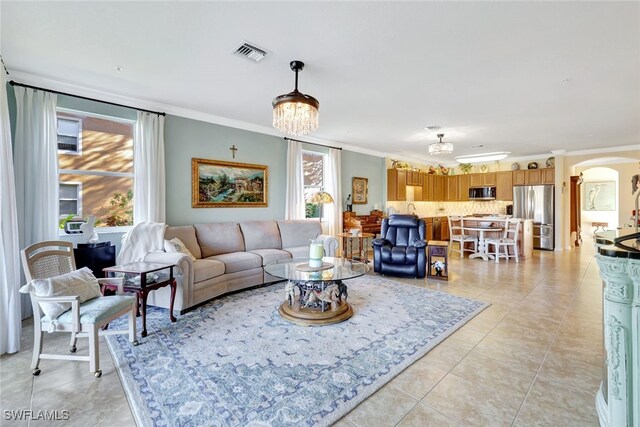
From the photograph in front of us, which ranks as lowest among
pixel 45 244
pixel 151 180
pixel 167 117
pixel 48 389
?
pixel 48 389

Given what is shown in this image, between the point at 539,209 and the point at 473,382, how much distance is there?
7954 mm

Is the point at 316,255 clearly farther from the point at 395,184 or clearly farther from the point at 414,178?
the point at 414,178

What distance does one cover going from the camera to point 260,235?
4.95 m

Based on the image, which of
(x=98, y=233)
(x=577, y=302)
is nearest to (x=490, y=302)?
(x=577, y=302)

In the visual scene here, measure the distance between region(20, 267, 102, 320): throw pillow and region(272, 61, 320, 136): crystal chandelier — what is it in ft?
7.34

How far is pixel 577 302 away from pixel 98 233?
20.6ft

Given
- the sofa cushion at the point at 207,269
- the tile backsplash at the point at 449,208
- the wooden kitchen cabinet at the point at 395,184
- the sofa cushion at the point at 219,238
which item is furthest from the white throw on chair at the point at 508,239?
the sofa cushion at the point at 207,269

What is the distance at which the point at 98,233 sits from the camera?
3.78 meters

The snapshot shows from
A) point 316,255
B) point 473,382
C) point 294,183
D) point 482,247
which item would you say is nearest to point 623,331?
point 473,382

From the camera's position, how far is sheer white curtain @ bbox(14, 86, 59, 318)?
318cm

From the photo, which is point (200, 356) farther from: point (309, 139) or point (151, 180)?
point (309, 139)

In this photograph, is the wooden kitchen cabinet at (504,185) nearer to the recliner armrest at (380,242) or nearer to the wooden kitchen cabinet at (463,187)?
the wooden kitchen cabinet at (463,187)

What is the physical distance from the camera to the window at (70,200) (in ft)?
11.9

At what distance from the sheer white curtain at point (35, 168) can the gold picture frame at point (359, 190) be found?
5.57 meters
